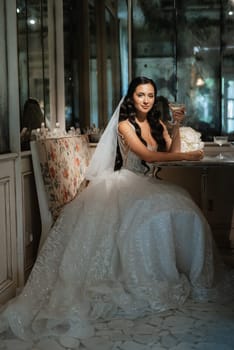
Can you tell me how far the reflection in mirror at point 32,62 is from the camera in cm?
333

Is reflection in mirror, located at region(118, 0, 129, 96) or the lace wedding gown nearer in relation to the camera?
the lace wedding gown

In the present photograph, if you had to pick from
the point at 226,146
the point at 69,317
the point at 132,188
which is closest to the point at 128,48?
the point at 226,146

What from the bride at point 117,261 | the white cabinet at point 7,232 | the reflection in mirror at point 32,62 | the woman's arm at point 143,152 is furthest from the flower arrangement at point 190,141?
the white cabinet at point 7,232

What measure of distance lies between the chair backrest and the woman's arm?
0.45 metres

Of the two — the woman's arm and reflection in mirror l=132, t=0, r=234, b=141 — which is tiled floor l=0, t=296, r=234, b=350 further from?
reflection in mirror l=132, t=0, r=234, b=141

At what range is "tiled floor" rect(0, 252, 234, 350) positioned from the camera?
232cm

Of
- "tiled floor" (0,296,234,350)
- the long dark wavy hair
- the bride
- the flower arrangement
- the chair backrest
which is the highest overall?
the long dark wavy hair

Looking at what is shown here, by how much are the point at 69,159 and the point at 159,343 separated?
1677 mm

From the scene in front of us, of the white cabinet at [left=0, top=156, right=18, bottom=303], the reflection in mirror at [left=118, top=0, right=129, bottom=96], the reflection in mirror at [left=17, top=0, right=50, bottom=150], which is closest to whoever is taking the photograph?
the white cabinet at [left=0, top=156, right=18, bottom=303]

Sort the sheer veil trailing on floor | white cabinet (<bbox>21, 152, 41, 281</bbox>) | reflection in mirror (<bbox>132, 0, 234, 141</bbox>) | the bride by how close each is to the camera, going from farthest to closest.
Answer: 1. reflection in mirror (<bbox>132, 0, 234, 141</bbox>)
2. the sheer veil trailing on floor
3. white cabinet (<bbox>21, 152, 41, 281</bbox>)
4. the bride

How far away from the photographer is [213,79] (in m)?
4.52

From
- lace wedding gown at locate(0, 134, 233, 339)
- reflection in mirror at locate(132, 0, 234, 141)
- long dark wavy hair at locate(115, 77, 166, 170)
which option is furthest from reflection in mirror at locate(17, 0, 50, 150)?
reflection in mirror at locate(132, 0, 234, 141)

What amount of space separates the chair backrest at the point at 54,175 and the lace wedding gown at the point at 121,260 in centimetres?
15

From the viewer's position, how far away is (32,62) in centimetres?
357
